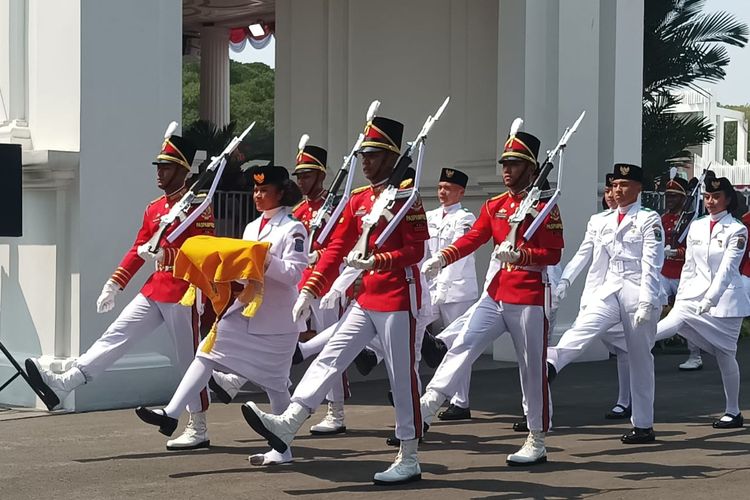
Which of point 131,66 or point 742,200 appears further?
point 742,200

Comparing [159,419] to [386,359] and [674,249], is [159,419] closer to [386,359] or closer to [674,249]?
[386,359]

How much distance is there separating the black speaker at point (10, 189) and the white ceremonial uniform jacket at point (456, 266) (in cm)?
335

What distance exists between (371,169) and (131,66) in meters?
3.78

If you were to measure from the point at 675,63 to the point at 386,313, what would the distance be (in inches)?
618

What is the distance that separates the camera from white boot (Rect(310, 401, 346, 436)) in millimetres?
9180

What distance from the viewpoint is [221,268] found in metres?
7.46

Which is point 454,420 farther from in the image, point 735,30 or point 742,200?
point 735,30

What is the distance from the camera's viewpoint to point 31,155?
10078 millimetres

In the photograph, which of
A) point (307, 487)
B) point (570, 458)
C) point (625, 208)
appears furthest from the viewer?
point (625, 208)

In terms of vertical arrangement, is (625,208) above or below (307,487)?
above

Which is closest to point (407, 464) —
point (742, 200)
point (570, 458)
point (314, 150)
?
point (570, 458)

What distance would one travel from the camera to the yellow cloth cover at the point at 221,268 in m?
7.44

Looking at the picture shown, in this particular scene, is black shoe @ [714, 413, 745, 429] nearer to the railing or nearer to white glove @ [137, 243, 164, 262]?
white glove @ [137, 243, 164, 262]

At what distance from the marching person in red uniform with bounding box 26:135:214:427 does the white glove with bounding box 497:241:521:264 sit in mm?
1978
